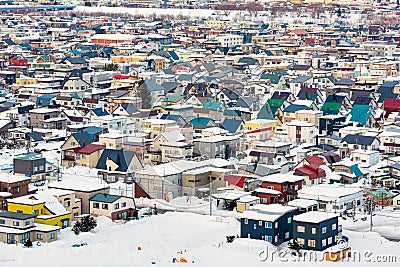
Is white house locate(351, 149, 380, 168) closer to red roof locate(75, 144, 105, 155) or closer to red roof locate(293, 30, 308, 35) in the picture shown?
red roof locate(75, 144, 105, 155)

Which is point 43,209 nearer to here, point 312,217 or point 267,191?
point 267,191

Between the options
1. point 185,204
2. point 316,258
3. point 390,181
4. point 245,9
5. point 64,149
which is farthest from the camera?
point 245,9

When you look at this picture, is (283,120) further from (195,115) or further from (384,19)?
(384,19)

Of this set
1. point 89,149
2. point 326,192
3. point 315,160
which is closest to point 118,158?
point 89,149

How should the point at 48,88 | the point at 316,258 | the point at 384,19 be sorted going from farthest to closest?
the point at 384,19, the point at 48,88, the point at 316,258

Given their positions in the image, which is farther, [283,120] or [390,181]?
[283,120]

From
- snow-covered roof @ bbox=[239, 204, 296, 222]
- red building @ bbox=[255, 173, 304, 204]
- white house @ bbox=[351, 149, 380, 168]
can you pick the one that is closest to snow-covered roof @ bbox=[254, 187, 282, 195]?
red building @ bbox=[255, 173, 304, 204]

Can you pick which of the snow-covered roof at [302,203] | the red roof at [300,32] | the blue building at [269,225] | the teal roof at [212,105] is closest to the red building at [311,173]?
the snow-covered roof at [302,203]

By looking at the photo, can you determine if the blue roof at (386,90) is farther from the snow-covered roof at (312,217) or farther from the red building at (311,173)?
the snow-covered roof at (312,217)

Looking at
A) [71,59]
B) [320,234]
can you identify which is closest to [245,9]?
[71,59]
